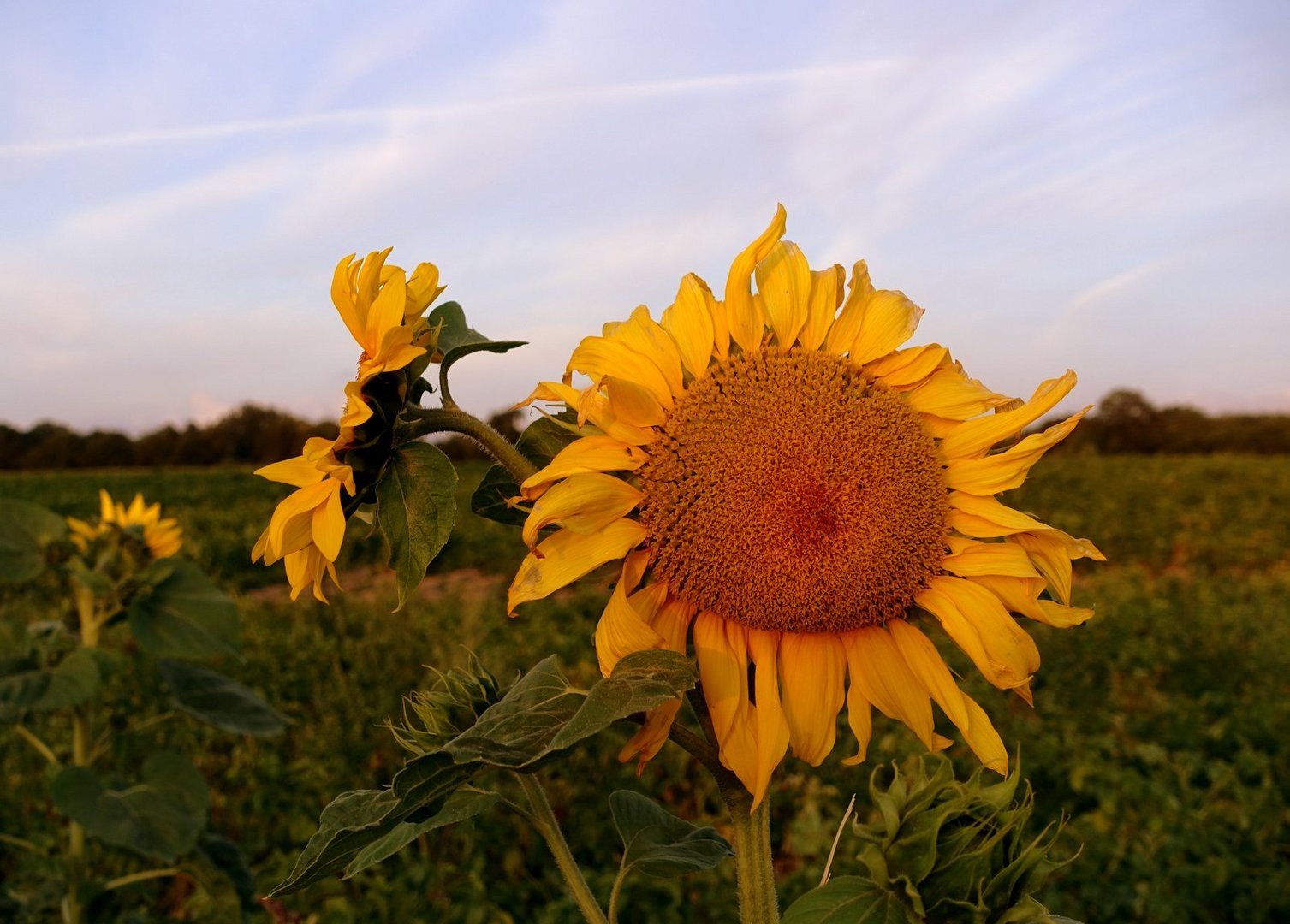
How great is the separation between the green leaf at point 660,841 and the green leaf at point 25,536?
68.2 inches

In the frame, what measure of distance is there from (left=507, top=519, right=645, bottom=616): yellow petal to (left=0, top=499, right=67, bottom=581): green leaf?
5.97ft

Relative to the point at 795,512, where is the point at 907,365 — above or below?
above

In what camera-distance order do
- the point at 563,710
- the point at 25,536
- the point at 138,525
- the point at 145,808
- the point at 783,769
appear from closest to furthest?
the point at 563,710, the point at 145,808, the point at 25,536, the point at 138,525, the point at 783,769

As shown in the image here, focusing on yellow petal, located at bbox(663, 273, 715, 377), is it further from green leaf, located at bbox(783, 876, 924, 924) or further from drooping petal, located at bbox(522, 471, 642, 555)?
green leaf, located at bbox(783, 876, 924, 924)

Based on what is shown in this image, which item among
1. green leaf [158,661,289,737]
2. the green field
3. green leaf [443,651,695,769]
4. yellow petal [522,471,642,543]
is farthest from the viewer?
the green field

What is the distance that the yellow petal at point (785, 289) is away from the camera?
78 cm

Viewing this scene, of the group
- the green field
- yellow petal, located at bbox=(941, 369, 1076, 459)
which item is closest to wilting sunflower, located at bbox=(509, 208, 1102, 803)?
yellow petal, located at bbox=(941, 369, 1076, 459)

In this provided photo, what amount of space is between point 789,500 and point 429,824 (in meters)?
0.37

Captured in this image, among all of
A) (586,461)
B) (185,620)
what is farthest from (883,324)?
(185,620)

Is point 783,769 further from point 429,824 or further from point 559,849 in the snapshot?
point 429,824

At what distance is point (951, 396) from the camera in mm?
803

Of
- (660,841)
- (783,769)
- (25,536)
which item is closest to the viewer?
(660,841)

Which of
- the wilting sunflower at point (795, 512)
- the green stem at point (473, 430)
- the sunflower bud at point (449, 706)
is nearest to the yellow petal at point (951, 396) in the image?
the wilting sunflower at point (795, 512)

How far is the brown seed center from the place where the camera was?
2.45ft
